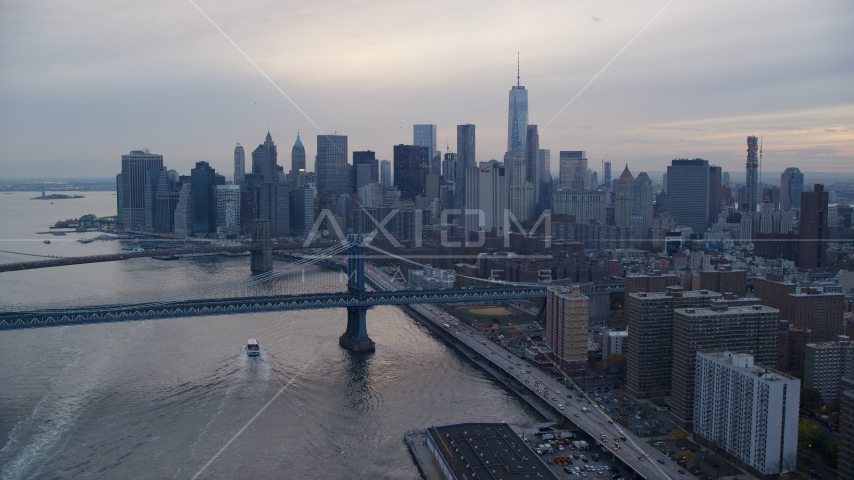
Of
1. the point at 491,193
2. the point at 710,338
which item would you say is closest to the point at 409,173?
the point at 491,193

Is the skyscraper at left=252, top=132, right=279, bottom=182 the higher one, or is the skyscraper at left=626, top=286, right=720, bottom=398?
the skyscraper at left=252, top=132, right=279, bottom=182

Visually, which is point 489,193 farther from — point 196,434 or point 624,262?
point 196,434

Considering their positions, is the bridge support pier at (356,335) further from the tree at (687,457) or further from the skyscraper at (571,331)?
the tree at (687,457)

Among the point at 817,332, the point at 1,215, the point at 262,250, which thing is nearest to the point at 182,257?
the point at 262,250

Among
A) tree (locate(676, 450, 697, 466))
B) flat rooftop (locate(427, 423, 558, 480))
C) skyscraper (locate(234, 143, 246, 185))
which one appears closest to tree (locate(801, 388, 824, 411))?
tree (locate(676, 450, 697, 466))

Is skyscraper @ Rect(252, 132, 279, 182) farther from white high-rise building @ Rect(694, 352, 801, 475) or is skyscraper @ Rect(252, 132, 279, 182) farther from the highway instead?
white high-rise building @ Rect(694, 352, 801, 475)

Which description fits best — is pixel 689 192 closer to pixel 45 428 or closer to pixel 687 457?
pixel 687 457
